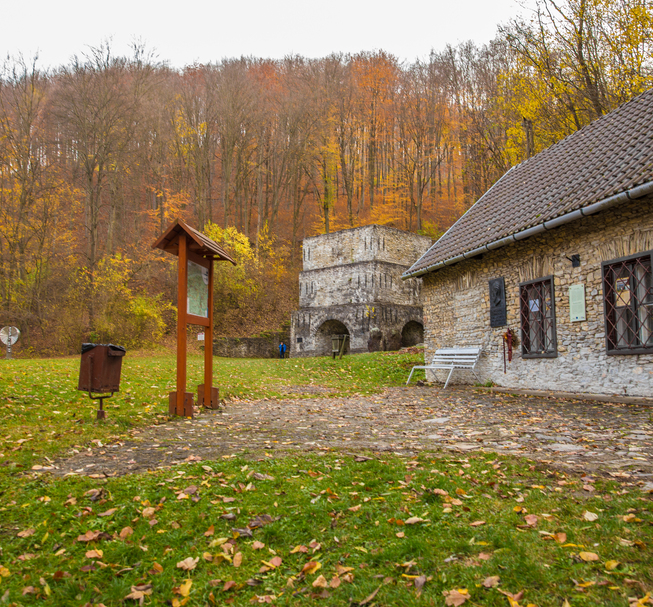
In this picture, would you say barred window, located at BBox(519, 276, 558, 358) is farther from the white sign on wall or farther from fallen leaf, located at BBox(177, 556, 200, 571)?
fallen leaf, located at BBox(177, 556, 200, 571)

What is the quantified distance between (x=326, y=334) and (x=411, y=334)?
5322 millimetres

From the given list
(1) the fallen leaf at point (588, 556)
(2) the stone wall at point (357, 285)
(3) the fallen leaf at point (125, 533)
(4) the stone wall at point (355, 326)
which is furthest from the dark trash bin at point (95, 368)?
Answer: (2) the stone wall at point (357, 285)

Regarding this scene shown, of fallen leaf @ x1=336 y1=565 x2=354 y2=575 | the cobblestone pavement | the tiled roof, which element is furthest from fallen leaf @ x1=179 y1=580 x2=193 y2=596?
the tiled roof

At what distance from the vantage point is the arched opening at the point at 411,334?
30892 millimetres

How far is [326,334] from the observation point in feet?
102

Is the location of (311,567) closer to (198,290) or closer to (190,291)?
(190,291)

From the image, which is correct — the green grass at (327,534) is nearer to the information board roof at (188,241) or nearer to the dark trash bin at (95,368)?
the dark trash bin at (95,368)

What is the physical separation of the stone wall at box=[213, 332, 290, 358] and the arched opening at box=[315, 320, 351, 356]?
94.5 inches

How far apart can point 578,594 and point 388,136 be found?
38339 millimetres

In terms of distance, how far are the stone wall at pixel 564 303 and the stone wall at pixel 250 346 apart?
18527 mm

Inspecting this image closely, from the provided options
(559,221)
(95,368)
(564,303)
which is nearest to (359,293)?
(564,303)

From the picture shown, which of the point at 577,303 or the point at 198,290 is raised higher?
the point at 198,290

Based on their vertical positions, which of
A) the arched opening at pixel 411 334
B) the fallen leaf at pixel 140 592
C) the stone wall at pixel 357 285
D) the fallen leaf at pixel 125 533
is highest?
the stone wall at pixel 357 285

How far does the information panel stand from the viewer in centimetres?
804
